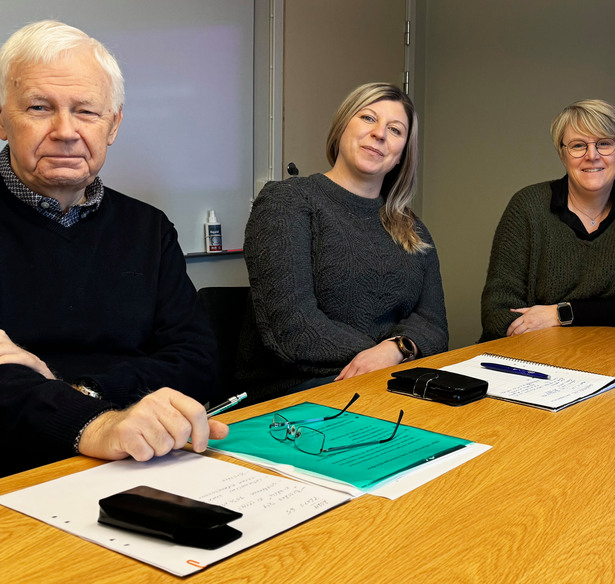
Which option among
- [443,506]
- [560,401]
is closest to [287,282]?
[560,401]

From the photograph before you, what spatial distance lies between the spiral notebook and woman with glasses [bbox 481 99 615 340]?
0.89 meters

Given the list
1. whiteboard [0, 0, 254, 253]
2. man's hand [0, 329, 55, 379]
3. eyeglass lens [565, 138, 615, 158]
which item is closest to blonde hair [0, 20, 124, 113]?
man's hand [0, 329, 55, 379]

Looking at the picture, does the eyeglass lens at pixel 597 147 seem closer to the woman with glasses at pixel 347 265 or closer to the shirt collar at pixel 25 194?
the woman with glasses at pixel 347 265

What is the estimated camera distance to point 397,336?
7.14 ft

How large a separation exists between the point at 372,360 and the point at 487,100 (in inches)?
117

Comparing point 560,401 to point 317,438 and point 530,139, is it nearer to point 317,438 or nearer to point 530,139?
point 317,438

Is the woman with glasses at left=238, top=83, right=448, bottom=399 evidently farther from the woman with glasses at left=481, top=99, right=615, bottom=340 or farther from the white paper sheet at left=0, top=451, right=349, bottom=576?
the white paper sheet at left=0, top=451, right=349, bottom=576

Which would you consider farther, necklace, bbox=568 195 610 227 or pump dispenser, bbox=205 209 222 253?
pump dispenser, bbox=205 209 222 253

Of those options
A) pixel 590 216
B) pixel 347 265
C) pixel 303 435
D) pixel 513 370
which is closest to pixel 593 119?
pixel 590 216

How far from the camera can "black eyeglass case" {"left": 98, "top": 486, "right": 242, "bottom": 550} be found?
76cm

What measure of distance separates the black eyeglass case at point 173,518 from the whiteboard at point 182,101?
2.13m

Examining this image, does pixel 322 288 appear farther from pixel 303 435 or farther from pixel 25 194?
pixel 303 435

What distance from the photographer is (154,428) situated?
0.97 meters

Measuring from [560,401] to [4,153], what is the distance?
48.6 inches
